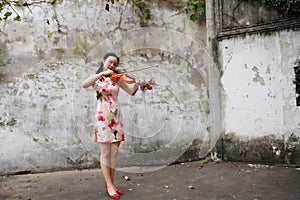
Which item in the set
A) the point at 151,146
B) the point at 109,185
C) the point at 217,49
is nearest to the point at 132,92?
the point at 109,185

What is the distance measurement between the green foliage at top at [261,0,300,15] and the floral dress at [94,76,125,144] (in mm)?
2663

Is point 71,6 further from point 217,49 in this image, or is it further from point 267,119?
point 267,119

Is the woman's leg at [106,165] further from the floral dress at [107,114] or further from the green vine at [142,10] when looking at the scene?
the green vine at [142,10]

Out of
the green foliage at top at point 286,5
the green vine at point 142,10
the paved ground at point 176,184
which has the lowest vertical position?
the paved ground at point 176,184

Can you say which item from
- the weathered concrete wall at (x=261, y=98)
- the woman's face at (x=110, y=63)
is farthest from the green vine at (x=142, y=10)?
the woman's face at (x=110, y=63)

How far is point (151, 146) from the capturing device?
4.63 meters

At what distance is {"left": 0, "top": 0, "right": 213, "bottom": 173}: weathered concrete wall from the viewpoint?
4324 mm

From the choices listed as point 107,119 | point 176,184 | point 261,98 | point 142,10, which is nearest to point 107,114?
point 107,119

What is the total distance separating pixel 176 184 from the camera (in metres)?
3.66

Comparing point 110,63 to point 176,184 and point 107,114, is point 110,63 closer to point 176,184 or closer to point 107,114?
point 107,114

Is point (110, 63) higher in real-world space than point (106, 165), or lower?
higher

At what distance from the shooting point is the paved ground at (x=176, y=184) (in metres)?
3.23

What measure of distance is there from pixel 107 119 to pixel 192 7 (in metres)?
2.56

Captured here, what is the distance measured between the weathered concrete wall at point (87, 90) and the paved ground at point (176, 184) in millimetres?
349
